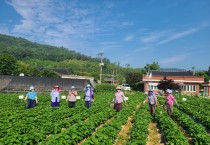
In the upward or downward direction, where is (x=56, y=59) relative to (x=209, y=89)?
upward

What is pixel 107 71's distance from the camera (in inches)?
5226

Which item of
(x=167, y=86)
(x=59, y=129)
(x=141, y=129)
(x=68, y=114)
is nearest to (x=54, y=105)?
(x=68, y=114)

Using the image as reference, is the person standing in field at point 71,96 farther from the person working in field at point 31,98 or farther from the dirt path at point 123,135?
the dirt path at point 123,135

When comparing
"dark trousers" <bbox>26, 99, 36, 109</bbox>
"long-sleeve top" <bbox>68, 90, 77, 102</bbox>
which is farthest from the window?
"dark trousers" <bbox>26, 99, 36, 109</bbox>

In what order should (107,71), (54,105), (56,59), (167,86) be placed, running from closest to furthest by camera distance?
(54,105)
(167,86)
(107,71)
(56,59)

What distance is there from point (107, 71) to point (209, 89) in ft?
263

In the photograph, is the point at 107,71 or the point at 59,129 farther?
the point at 107,71

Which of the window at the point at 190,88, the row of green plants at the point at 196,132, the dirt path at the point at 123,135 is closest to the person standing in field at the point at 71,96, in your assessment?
the dirt path at the point at 123,135

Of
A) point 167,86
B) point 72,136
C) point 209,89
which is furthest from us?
point 209,89

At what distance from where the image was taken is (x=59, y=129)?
1070cm

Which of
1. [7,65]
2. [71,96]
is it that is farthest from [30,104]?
[7,65]

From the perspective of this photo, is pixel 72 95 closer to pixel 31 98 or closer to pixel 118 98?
pixel 31 98

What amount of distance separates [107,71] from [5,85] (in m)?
98.7

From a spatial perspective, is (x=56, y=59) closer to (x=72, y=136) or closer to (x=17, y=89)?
(x=17, y=89)
